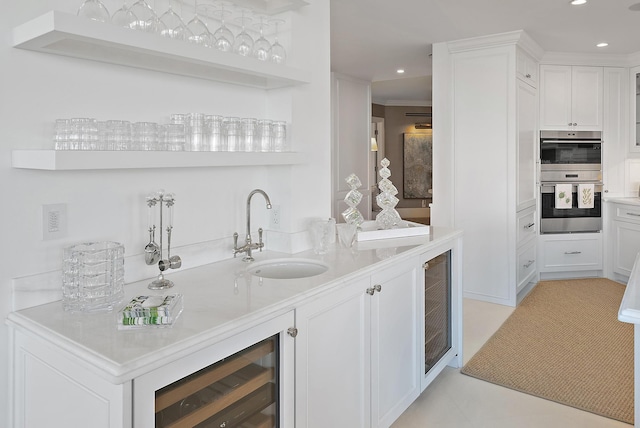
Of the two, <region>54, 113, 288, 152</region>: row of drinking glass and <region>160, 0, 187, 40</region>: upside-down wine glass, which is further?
<region>160, 0, 187, 40</region>: upside-down wine glass

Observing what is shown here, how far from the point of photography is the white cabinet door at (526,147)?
434 centimetres

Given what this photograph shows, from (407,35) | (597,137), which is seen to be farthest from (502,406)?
(597,137)

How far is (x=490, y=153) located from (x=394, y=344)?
105 inches

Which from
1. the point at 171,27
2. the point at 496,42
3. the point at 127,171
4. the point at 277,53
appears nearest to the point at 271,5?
the point at 277,53

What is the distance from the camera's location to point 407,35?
421 centimetres

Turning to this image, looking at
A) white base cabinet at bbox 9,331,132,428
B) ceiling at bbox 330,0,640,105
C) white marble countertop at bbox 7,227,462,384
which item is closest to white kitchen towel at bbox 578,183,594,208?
ceiling at bbox 330,0,640,105

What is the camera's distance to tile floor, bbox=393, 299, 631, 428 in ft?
7.97

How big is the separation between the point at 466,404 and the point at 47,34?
2.54 m

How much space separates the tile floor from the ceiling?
255 centimetres

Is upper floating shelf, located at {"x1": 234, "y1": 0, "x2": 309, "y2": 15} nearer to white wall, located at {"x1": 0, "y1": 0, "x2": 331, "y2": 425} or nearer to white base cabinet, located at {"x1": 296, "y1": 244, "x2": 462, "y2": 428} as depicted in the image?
white wall, located at {"x1": 0, "y1": 0, "x2": 331, "y2": 425}

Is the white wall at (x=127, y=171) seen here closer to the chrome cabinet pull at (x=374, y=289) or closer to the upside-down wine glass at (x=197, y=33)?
the upside-down wine glass at (x=197, y=33)

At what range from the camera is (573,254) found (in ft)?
17.1

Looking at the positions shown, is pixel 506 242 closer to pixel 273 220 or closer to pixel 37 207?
pixel 273 220

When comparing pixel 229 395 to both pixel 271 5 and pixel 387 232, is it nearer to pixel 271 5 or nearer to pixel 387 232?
pixel 387 232
